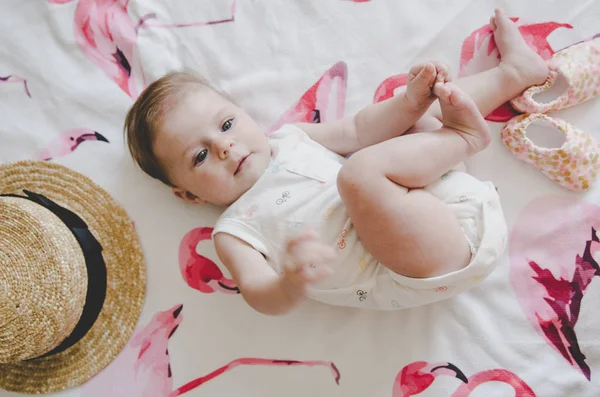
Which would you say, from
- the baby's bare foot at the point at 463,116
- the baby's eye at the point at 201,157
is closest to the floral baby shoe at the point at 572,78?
the baby's bare foot at the point at 463,116

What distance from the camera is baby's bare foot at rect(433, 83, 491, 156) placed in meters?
0.92

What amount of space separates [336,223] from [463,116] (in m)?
0.29

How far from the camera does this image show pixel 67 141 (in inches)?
46.2

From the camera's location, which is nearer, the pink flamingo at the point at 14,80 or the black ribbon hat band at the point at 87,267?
the black ribbon hat band at the point at 87,267

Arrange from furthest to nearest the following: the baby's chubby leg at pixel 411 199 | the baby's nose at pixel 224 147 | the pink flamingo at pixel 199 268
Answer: the pink flamingo at pixel 199 268, the baby's nose at pixel 224 147, the baby's chubby leg at pixel 411 199

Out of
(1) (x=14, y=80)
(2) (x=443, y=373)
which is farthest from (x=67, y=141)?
(2) (x=443, y=373)

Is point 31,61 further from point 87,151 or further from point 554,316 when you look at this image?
point 554,316

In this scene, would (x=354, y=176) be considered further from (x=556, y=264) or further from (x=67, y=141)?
(x=67, y=141)

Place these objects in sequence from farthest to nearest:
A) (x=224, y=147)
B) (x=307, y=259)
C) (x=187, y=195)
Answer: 1. (x=187, y=195)
2. (x=224, y=147)
3. (x=307, y=259)

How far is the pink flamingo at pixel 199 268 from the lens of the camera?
3.64 ft

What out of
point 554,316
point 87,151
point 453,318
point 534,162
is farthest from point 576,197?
point 87,151

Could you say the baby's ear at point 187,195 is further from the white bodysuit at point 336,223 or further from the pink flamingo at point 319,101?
A: the pink flamingo at point 319,101

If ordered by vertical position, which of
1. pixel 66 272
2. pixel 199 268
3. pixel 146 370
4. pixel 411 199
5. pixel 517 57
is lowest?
pixel 146 370

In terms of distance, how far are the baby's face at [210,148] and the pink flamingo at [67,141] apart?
25 cm
